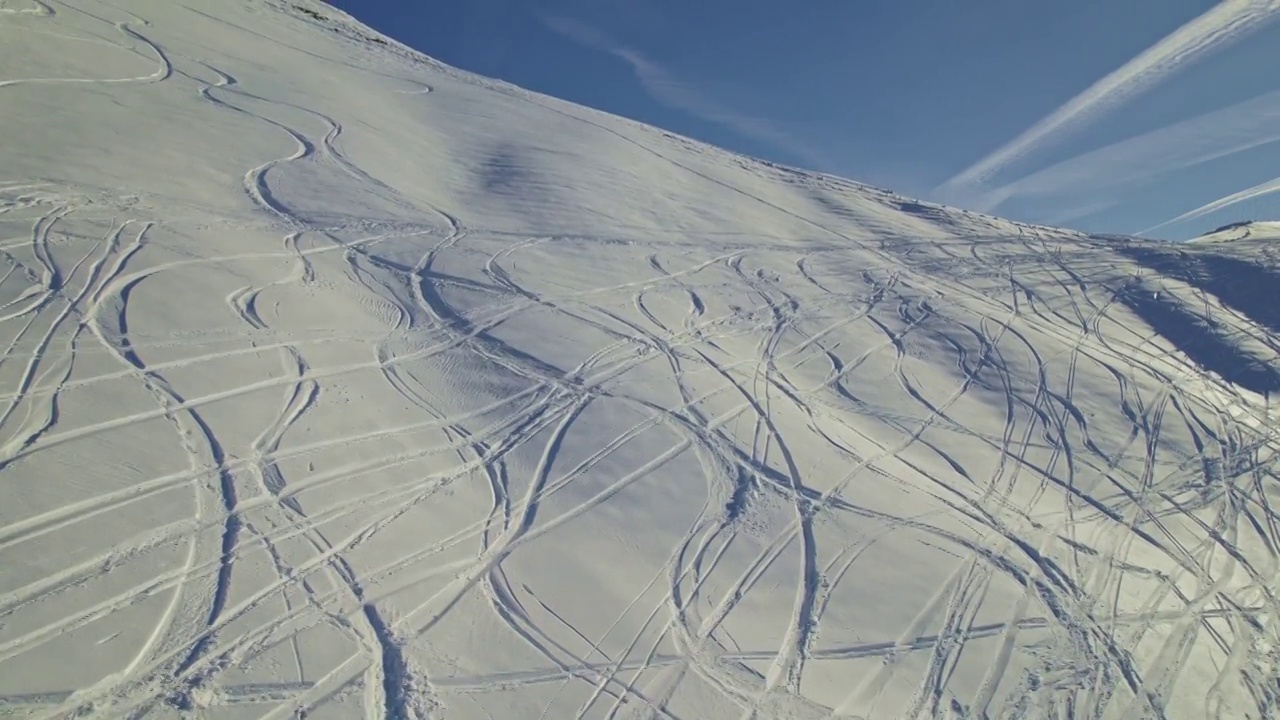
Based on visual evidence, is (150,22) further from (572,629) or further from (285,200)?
(572,629)

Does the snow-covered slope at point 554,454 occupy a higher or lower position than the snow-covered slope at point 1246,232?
lower

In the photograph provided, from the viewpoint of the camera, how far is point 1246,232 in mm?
18125

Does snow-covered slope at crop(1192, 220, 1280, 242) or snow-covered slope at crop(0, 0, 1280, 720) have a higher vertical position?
snow-covered slope at crop(1192, 220, 1280, 242)

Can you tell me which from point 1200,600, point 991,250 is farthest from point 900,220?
point 1200,600

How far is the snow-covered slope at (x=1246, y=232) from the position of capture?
17469 mm

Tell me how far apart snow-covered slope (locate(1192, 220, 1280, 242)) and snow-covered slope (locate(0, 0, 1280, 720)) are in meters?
4.16

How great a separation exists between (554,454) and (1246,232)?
63.4 feet

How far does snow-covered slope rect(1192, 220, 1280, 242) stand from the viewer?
A: 1747 cm

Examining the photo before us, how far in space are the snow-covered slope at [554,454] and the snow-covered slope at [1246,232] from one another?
416 centimetres

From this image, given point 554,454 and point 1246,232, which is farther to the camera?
point 1246,232

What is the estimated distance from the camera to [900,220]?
1750cm

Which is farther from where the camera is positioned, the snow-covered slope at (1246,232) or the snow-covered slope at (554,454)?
the snow-covered slope at (1246,232)

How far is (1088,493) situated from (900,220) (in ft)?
34.2

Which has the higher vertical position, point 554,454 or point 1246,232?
point 1246,232
